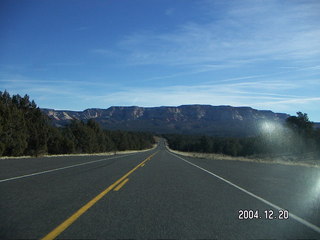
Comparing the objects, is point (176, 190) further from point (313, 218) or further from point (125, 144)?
point (125, 144)

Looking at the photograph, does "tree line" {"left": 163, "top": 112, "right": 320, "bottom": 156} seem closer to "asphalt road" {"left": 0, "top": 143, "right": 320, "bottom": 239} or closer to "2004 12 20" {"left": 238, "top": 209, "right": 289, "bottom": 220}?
"asphalt road" {"left": 0, "top": 143, "right": 320, "bottom": 239}

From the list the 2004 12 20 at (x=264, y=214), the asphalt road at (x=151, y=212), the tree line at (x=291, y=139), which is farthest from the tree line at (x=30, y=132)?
the tree line at (x=291, y=139)

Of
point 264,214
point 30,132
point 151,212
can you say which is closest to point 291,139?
point 30,132

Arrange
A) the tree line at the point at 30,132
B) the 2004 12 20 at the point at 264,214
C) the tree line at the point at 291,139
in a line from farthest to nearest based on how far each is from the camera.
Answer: the tree line at the point at 291,139 → the tree line at the point at 30,132 → the 2004 12 20 at the point at 264,214

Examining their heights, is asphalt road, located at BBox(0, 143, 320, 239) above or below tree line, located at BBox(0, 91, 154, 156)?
below

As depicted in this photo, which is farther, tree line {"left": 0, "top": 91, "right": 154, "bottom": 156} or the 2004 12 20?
tree line {"left": 0, "top": 91, "right": 154, "bottom": 156}

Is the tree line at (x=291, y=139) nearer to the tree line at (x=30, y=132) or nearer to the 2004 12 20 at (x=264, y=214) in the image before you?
the tree line at (x=30, y=132)

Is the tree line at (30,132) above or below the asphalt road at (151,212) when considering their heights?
above

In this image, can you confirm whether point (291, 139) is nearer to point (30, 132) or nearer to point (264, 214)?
point (30, 132)

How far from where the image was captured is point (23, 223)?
232 inches

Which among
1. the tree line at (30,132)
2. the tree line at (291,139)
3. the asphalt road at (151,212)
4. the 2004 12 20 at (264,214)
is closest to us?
the asphalt road at (151,212)

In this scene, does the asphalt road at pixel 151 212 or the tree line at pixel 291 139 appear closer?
the asphalt road at pixel 151 212

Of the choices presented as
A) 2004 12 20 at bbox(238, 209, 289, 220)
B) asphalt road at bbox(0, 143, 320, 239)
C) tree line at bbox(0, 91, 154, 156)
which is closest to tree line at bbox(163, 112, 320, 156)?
tree line at bbox(0, 91, 154, 156)

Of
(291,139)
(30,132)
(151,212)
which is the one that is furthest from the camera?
(291,139)
